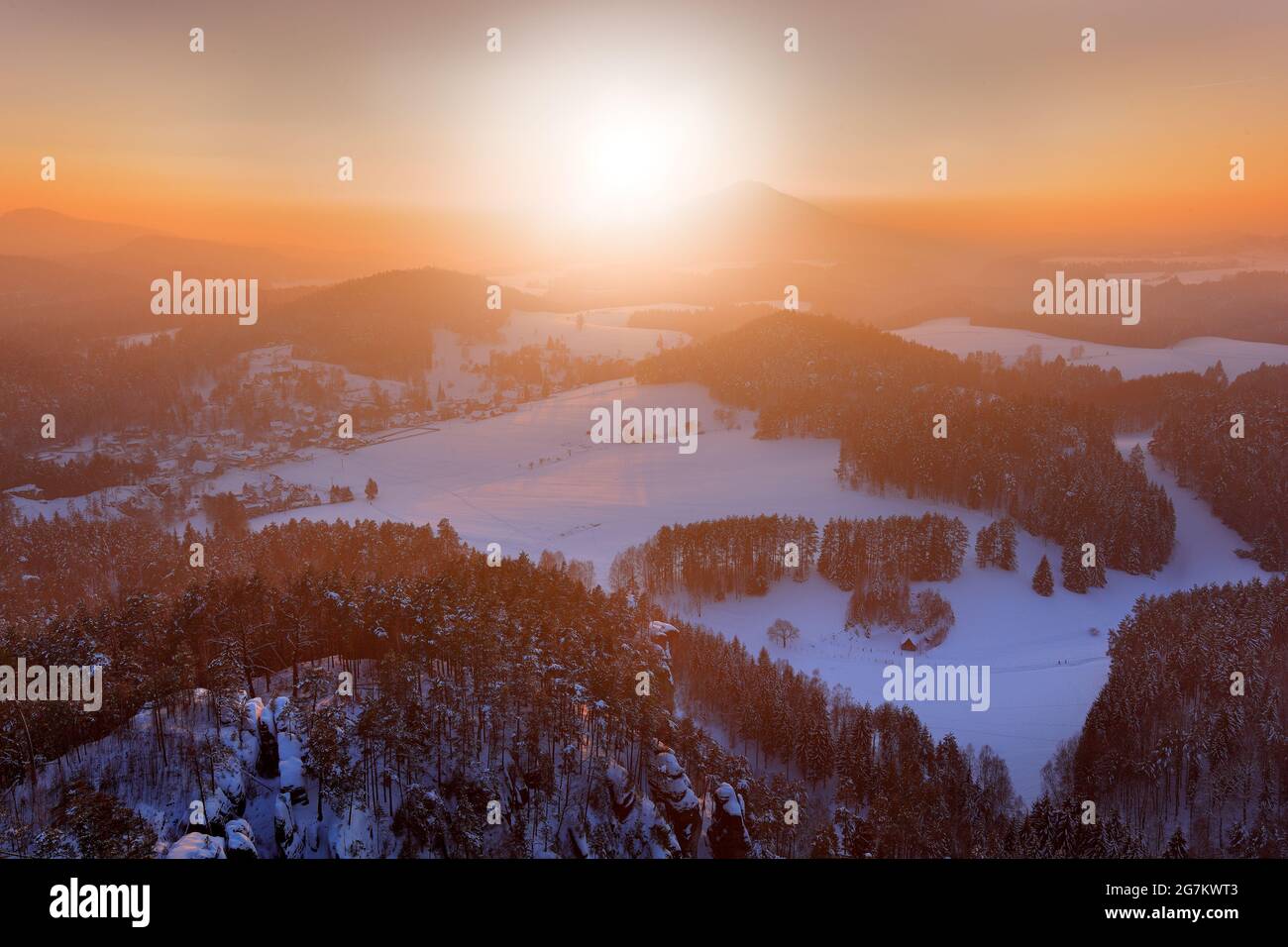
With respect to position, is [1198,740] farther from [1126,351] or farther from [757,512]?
[1126,351]

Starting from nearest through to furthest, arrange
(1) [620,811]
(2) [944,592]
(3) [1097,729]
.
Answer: (1) [620,811] → (3) [1097,729] → (2) [944,592]

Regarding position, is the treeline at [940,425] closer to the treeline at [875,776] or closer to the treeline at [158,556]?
the treeline at [875,776]

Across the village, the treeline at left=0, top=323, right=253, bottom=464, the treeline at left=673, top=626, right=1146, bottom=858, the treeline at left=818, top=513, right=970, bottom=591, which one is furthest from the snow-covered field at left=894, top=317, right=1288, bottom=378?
the treeline at left=0, top=323, right=253, bottom=464

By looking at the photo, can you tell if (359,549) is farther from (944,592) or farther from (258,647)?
(944,592)

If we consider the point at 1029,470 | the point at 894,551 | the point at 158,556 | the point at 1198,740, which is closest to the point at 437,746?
the point at 1198,740

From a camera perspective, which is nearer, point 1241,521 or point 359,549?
point 359,549

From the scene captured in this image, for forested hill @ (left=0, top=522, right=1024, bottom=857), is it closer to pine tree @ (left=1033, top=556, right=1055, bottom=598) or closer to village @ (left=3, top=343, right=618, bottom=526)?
pine tree @ (left=1033, top=556, right=1055, bottom=598)
